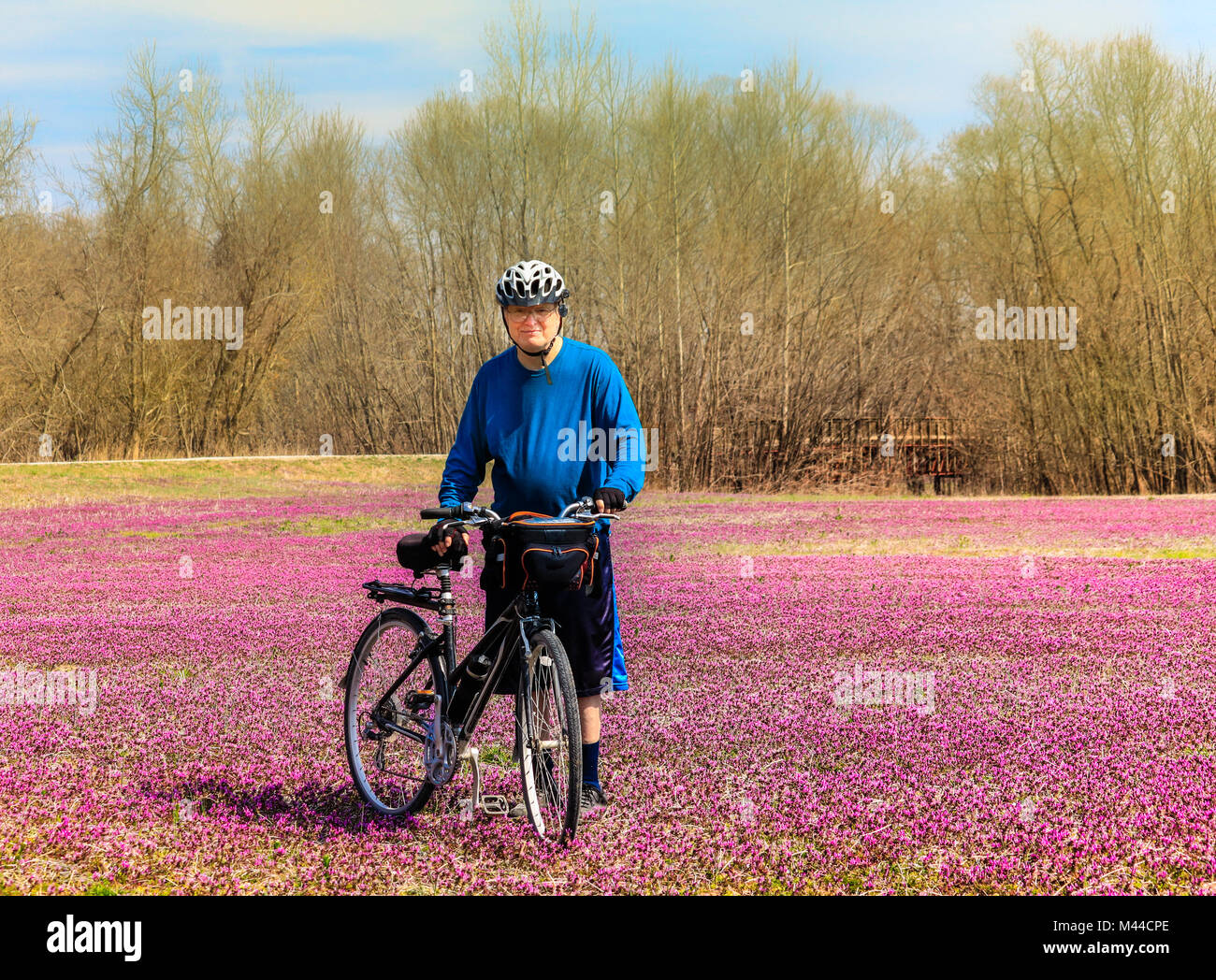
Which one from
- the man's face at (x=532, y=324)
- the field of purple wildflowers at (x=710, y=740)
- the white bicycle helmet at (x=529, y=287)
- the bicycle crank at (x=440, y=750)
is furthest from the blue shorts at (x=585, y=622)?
the white bicycle helmet at (x=529, y=287)

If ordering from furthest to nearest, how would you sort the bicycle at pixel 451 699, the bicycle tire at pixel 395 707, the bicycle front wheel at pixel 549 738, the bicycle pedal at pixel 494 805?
1. the bicycle tire at pixel 395 707
2. the bicycle pedal at pixel 494 805
3. the bicycle at pixel 451 699
4. the bicycle front wheel at pixel 549 738

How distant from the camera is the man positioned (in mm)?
4723

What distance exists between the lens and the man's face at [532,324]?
15.5 ft

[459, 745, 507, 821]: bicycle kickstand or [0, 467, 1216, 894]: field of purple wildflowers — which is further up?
[459, 745, 507, 821]: bicycle kickstand

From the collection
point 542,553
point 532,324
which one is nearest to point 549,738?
point 542,553

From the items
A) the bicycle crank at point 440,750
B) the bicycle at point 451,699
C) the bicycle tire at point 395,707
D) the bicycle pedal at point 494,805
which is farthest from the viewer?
the bicycle tire at point 395,707

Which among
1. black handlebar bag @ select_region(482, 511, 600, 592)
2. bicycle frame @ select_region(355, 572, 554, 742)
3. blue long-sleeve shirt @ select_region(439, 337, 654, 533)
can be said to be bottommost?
bicycle frame @ select_region(355, 572, 554, 742)

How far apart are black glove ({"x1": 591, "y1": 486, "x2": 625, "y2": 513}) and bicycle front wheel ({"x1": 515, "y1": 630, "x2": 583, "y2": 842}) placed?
53 centimetres

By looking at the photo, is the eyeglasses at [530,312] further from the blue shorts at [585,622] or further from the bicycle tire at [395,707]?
the bicycle tire at [395,707]

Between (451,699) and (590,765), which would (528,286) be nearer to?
(451,699)

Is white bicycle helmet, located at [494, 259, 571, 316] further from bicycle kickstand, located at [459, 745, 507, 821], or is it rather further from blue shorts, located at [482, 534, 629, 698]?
bicycle kickstand, located at [459, 745, 507, 821]

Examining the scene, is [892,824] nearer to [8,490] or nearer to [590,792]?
[590,792]

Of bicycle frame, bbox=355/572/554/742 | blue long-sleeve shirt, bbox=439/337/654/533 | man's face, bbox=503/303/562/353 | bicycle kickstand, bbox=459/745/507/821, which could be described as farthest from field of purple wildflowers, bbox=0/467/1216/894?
man's face, bbox=503/303/562/353

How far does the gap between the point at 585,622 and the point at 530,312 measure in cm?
127
